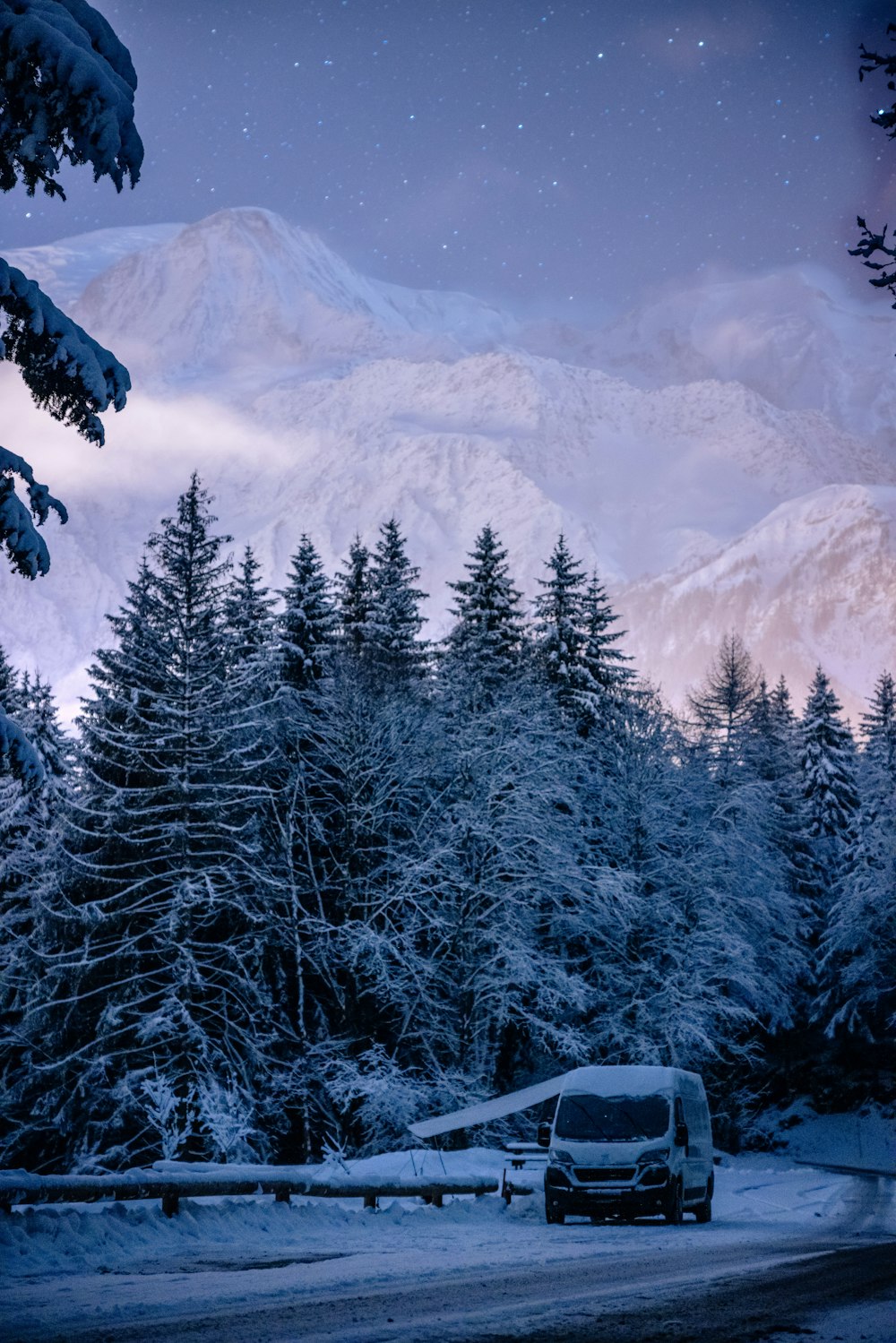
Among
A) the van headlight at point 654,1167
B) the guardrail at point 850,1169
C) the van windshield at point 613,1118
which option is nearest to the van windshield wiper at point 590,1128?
the van windshield at point 613,1118

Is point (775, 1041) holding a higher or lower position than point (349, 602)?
lower

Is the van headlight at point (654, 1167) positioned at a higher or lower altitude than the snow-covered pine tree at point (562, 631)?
lower

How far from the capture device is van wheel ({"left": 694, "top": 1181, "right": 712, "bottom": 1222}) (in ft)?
57.7

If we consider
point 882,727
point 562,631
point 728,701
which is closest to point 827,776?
point 882,727

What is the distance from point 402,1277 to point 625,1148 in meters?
6.49

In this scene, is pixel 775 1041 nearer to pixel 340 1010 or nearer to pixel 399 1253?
pixel 340 1010

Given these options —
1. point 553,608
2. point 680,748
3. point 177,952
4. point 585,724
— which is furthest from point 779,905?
point 177,952

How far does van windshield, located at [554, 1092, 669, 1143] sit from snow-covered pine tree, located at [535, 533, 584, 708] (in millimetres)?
22718

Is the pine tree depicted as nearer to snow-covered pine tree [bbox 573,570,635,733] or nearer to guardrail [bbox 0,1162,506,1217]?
snow-covered pine tree [bbox 573,570,635,733]

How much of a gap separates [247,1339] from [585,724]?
1276 inches

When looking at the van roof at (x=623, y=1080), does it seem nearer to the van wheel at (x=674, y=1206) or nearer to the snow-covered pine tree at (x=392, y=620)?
the van wheel at (x=674, y=1206)

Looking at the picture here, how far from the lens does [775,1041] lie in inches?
2053

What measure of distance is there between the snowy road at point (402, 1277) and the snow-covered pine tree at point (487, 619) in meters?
25.2

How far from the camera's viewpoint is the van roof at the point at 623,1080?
16.8m
